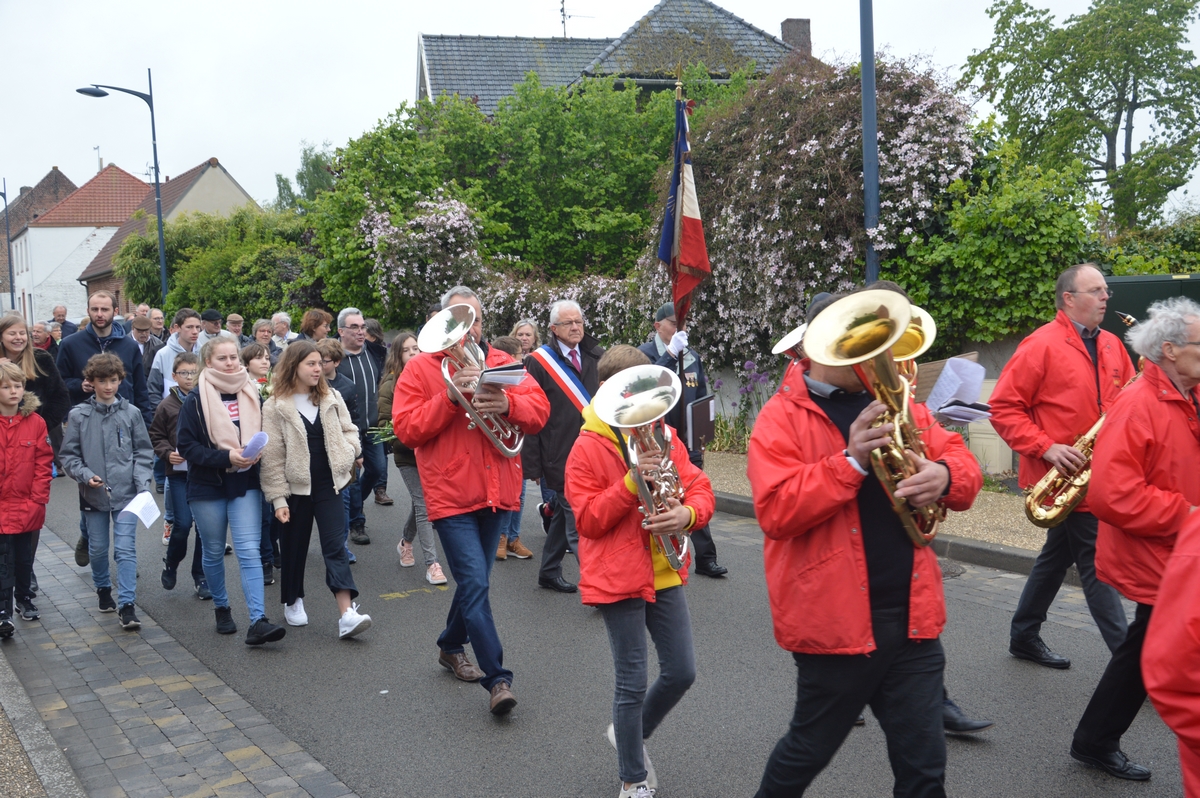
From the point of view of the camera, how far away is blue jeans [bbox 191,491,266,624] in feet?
20.4

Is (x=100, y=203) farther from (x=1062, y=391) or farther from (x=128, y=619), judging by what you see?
(x=1062, y=391)

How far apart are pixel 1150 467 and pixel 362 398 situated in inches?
270

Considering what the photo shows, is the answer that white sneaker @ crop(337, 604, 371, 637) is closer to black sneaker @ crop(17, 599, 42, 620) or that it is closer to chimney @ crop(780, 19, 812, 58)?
black sneaker @ crop(17, 599, 42, 620)

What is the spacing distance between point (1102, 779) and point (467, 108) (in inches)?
820

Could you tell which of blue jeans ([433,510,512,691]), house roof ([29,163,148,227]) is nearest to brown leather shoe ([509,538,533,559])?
blue jeans ([433,510,512,691])

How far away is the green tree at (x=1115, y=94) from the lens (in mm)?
Answer: 31844

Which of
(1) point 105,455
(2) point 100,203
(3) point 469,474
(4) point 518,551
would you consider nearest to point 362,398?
(4) point 518,551

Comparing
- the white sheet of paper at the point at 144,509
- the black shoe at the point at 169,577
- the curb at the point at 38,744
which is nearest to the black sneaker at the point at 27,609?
the black shoe at the point at 169,577

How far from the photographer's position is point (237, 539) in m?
6.32

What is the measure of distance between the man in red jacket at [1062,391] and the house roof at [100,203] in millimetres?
68091

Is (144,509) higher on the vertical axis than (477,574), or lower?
higher

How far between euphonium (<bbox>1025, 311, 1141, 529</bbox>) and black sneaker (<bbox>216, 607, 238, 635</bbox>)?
4.71m

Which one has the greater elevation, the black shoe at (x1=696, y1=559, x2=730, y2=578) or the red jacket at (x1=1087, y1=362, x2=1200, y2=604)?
the red jacket at (x1=1087, y1=362, x2=1200, y2=604)

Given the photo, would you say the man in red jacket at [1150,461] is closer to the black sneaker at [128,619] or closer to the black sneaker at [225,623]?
the black sneaker at [225,623]
